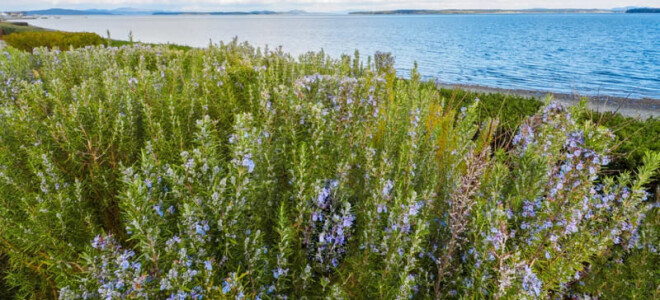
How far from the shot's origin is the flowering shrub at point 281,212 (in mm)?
1690

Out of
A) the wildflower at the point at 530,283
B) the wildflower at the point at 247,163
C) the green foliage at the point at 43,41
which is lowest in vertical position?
the wildflower at the point at 530,283

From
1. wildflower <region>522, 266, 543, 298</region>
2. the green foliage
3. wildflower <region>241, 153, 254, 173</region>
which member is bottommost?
wildflower <region>522, 266, 543, 298</region>

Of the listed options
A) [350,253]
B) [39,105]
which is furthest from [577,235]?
[39,105]

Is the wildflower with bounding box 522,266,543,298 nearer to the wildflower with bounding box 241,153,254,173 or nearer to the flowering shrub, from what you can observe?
the flowering shrub

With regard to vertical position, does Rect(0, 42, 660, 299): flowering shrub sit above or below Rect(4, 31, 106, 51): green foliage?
below

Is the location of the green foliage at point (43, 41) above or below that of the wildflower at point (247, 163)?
above

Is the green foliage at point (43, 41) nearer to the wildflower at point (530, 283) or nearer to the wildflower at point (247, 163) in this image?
the wildflower at point (247, 163)

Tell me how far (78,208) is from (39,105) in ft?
4.55

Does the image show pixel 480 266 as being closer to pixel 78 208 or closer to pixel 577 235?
pixel 577 235

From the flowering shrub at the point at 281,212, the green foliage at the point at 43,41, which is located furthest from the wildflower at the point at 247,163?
the green foliage at the point at 43,41

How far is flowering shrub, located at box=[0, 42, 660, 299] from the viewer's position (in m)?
1.69

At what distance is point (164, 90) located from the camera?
3760mm

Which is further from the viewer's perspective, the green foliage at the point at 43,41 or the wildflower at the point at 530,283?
the green foliage at the point at 43,41

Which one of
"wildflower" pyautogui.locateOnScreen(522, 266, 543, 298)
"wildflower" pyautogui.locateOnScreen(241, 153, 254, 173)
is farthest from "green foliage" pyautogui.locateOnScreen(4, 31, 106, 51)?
"wildflower" pyautogui.locateOnScreen(522, 266, 543, 298)
